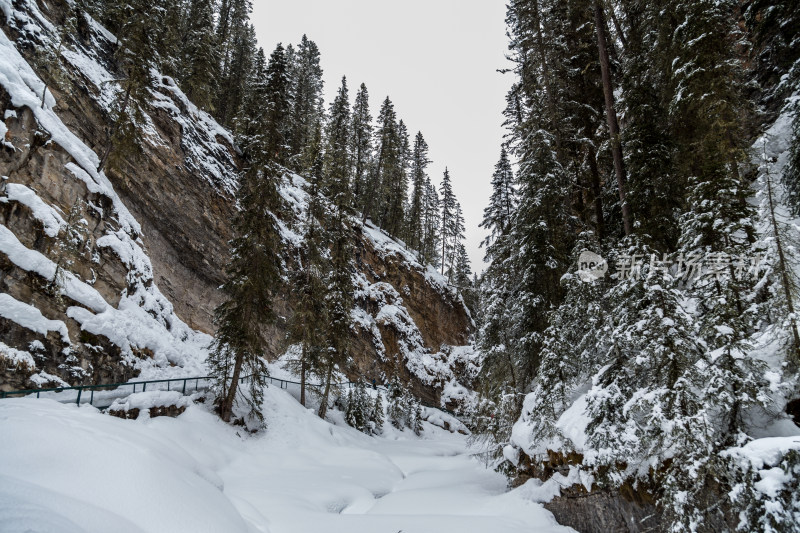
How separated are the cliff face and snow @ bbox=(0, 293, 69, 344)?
42mm

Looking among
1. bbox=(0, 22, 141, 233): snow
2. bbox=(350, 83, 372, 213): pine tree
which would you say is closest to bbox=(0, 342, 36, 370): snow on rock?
bbox=(0, 22, 141, 233): snow

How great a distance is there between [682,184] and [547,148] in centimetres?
455

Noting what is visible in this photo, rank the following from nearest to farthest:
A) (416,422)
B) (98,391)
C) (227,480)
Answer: (227,480) → (98,391) → (416,422)

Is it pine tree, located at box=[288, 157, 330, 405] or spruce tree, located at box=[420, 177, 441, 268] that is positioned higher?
spruce tree, located at box=[420, 177, 441, 268]

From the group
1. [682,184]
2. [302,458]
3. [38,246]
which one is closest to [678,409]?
[682,184]

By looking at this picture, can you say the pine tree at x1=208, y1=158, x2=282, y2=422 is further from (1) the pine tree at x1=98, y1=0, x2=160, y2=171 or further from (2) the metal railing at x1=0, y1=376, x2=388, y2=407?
(1) the pine tree at x1=98, y1=0, x2=160, y2=171

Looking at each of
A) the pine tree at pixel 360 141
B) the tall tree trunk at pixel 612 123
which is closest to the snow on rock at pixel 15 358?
the tall tree trunk at pixel 612 123

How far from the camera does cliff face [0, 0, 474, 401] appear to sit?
45.4 feet

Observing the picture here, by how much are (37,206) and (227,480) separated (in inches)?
492

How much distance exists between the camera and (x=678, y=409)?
23.9 feet

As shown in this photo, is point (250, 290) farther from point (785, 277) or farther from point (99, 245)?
point (785, 277)

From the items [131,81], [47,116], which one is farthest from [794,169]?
[131,81]

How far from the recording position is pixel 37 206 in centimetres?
1462

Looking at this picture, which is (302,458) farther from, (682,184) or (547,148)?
(682,184)
